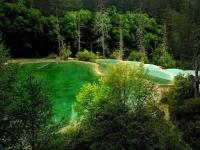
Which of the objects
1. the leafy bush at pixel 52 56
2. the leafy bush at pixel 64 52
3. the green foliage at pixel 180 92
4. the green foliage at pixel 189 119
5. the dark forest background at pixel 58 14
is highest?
the dark forest background at pixel 58 14

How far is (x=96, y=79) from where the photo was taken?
6656 centimetres

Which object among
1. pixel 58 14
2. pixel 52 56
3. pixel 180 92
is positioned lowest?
pixel 180 92

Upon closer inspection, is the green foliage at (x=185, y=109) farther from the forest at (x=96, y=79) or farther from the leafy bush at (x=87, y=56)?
the leafy bush at (x=87, y=56)

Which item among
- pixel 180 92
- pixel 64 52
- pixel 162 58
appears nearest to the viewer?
pixel 180 92

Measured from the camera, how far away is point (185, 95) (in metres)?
46.7

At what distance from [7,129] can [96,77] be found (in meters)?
41.6

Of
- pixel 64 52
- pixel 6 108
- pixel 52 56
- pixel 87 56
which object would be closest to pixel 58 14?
pixel 52 56

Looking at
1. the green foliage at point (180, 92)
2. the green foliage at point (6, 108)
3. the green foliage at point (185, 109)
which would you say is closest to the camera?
the green foliage at point (6, 108)

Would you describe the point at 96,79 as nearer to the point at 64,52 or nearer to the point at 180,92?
the point at 180,92

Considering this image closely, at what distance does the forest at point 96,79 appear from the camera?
27.9 m

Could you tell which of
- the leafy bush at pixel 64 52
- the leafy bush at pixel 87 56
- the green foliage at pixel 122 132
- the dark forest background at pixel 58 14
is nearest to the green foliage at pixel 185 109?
the green foliage at pixel 122 132

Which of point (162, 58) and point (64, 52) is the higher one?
point (64, 52)

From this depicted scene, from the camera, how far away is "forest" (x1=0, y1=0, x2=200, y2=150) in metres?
27.9

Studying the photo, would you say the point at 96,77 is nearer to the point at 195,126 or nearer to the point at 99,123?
the point at 195,126
